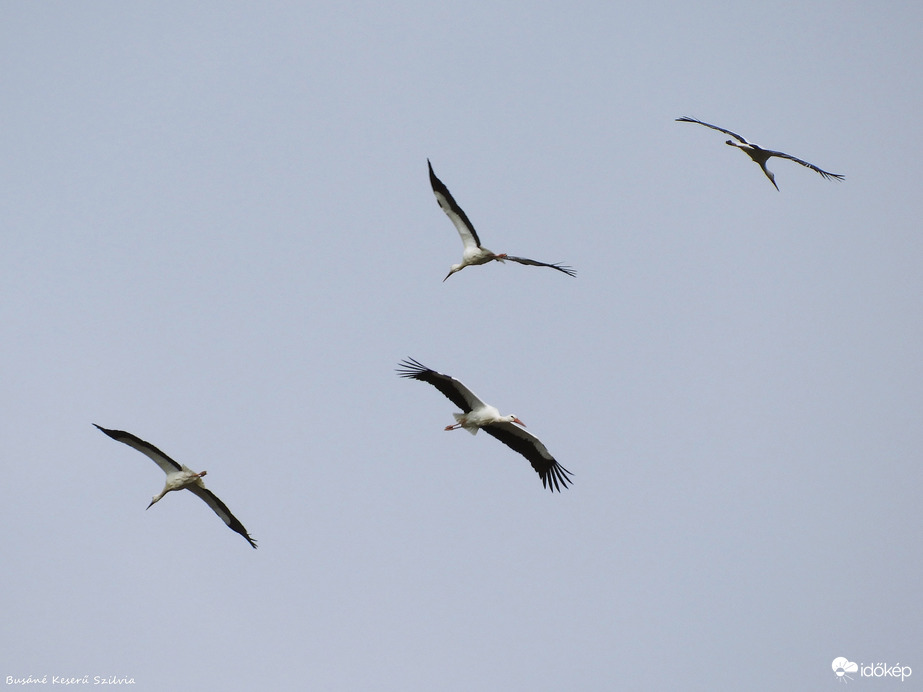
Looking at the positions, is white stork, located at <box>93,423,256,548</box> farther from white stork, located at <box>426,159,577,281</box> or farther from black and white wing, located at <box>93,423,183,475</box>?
white stork, located at <box>426,159,577,281</box>

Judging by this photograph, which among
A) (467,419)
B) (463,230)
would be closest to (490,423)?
(467,419)

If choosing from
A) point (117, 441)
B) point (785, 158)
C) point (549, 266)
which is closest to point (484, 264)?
point (549, 266)

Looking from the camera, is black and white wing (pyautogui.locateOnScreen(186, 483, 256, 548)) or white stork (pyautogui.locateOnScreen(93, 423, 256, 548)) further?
black and white wing (pyautogui.locateOnScreen(186, 483, 256, 548))

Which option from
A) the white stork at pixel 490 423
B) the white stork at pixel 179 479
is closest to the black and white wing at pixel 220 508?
the white stork at pixel 179 479

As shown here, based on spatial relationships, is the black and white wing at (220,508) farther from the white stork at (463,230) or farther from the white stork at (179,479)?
the white stork at (463,230)

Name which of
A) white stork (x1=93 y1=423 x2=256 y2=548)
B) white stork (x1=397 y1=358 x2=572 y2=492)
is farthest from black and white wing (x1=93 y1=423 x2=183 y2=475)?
white stork (x1=397 y1=358 x2=572 y2=492)

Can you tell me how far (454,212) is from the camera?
24219mm

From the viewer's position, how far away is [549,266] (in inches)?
867

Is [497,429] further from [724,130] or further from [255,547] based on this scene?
[724,130]

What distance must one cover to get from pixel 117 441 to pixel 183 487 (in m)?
2.03

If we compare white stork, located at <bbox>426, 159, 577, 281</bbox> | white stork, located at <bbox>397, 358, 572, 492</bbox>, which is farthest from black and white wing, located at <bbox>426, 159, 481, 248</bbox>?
white stork, located at <bbox>397, 358, 572, 492</bbox>

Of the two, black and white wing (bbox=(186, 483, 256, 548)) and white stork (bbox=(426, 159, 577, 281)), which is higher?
white stork (bbox=(426, 159, 577, 281))

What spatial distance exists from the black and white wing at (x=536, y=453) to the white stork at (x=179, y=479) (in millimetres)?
6059

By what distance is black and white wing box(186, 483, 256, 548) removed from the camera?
23.8 meters
